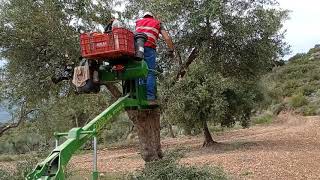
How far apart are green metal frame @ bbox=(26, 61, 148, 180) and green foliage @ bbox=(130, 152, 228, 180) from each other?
114 centimetres

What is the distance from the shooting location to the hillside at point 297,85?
30250mm

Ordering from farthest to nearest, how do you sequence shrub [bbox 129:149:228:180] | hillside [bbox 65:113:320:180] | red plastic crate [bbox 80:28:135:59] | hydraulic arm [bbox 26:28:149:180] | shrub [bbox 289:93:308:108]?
shrub [bbox 289:93:308:108]
hillside [bbox 65:113:320:180]
shrub [bbox 129:149:228:180]
red plastic crate [bbox 80:28:135:59]
hydraulic arm [bbox 26:28:149:180]

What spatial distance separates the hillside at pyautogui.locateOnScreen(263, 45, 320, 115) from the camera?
30250 millimetres

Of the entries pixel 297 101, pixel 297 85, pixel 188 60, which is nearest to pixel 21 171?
pixel 188 60

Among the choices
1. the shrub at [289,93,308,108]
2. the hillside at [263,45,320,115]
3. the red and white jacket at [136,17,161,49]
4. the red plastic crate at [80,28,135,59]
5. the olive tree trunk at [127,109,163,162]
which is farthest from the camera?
the shrub at [289,93,308,108]

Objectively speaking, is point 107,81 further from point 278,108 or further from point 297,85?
point 297,85

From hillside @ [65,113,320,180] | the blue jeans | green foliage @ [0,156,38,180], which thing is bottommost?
hillside @ [65,113,320,180]

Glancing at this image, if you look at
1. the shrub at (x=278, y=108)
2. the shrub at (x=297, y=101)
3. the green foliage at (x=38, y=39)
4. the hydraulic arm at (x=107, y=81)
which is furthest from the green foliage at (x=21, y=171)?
the shrub at (x=278, y=108)

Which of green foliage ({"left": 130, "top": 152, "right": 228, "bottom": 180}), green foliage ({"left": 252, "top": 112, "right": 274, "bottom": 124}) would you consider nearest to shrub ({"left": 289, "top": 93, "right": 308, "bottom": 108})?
green foliage ({"left": 252, "top": 112, "right": 274, "bottom": 124})

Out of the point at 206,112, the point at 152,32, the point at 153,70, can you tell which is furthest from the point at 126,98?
the point at 206,112

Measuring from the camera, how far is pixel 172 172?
23.7 feet

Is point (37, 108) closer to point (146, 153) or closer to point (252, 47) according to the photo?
point (146, 153)

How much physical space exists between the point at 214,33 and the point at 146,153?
3.05 m

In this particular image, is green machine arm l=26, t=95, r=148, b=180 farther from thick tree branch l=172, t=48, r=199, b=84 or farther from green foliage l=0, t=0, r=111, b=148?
thick tree branch l=172, t=48, r=199, b=84
